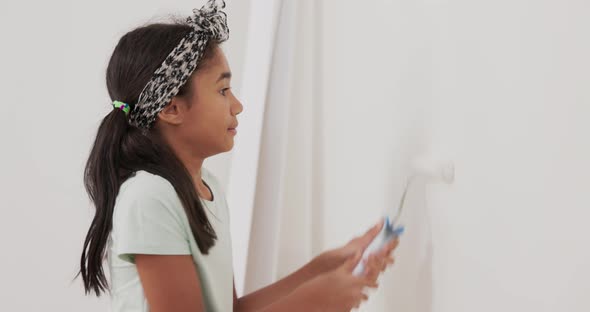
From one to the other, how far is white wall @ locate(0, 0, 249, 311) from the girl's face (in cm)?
57

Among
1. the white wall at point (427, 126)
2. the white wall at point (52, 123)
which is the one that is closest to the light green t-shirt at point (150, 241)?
the white wall at point (427, 126)

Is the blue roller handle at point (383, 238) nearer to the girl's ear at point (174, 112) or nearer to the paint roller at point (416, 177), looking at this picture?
the paint roller at point (416, 177)

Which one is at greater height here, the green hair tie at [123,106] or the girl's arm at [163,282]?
the green hair tie at [123,106]

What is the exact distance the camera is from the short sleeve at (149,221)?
79 cm

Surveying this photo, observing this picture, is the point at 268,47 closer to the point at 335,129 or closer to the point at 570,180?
the point at 335,129

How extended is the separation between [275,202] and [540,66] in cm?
58

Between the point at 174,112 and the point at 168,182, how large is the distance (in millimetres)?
96

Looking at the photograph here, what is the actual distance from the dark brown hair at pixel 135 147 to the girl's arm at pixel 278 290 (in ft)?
0.56


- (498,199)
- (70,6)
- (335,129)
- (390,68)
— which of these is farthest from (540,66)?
(70,6)

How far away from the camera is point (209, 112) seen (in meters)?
0.87

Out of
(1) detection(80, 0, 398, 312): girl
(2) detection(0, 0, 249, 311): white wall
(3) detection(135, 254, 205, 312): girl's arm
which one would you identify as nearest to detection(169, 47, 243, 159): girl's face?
(1) detection(80, 0, 398, 312): girl

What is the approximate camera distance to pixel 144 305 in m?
0.84

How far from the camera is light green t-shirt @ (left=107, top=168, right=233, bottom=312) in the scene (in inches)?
31.5

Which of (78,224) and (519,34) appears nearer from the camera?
(519,34)
